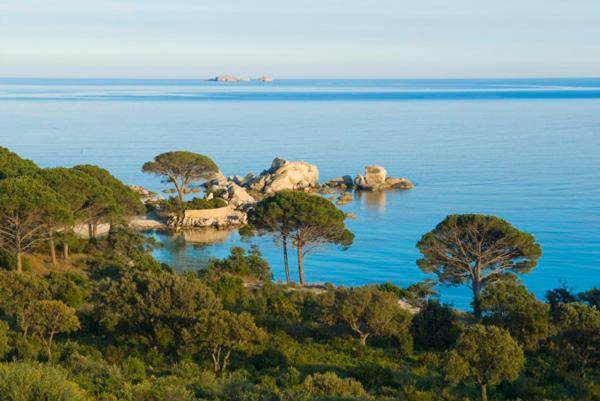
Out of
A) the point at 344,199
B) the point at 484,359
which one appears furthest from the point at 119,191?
the point at 484,359

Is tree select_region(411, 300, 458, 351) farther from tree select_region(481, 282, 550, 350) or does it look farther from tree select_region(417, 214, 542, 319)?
tree select_region(417, 214, 542, 319)

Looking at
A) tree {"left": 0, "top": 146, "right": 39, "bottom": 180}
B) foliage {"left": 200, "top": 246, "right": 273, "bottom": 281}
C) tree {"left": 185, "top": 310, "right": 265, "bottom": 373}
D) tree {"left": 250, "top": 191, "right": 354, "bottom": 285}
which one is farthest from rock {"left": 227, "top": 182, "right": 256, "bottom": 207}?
tree {"left": 185, "top": 310, "right": 265, "bottom": 373}

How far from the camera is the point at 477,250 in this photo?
31125 millimetres

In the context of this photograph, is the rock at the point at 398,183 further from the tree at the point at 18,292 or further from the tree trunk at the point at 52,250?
the tree at the point at 18,292

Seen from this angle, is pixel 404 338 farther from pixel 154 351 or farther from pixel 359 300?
pixel 154 351

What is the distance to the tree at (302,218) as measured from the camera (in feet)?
113

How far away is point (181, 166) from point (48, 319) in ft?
132

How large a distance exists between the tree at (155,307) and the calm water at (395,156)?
18.6 metres

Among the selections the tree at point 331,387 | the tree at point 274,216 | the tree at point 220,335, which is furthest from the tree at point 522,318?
the tree at point 274,216

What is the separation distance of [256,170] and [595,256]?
44533 millimetres

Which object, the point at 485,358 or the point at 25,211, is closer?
the point at 485,358

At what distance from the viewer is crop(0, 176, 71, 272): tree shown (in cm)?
3054

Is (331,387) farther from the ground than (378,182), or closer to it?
closer to it

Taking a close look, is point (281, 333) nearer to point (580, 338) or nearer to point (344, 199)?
point (580, 338)
